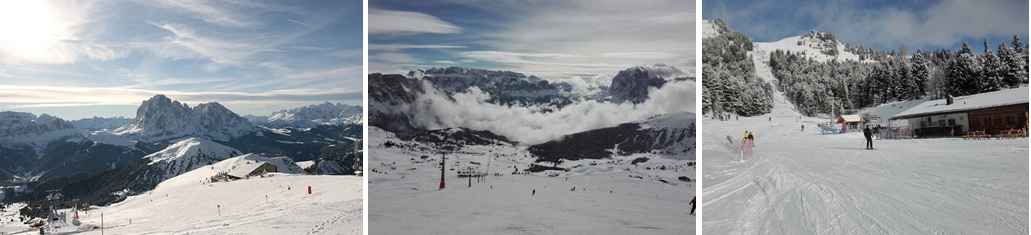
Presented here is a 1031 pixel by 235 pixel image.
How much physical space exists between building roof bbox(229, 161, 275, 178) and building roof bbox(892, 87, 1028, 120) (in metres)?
5.95

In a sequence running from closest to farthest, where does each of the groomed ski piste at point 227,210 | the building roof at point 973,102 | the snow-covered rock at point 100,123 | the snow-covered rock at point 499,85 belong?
the building roof at point 973,102 → the snow-covered rock at point 499,85 → the snow-covered rock at point 100,123 → the groomed ski piste at point 227,210

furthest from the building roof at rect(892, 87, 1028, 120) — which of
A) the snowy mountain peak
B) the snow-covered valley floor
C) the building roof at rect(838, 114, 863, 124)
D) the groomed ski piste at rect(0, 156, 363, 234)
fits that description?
the snowy mountain peak

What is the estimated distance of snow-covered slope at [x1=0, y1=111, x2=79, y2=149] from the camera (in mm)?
3076

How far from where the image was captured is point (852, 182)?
2.62 m

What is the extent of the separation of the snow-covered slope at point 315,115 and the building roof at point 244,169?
147 centimetres

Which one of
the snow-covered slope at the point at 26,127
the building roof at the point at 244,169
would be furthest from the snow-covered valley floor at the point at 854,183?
the building roof at the point at 244,169

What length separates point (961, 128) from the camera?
2.77 meters

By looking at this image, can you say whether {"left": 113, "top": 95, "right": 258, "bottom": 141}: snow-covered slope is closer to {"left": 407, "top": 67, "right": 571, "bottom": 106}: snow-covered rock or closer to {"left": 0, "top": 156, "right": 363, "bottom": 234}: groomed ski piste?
{"left": 0, "top": 156, "right": 363, "bottom": 234}: groomed ski piste

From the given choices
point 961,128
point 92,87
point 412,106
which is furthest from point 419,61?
point 961,128

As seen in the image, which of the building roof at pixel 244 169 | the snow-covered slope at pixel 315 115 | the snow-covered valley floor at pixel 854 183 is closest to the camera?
the snow-covered valley floor at pixel 854 183

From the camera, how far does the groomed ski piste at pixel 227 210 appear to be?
365cm

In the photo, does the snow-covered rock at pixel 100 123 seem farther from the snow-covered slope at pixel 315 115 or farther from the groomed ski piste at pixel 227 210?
the snow-covered slope at pixel 315 115

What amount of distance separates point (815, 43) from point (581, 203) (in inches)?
67.4

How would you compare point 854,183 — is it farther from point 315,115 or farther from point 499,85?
point 315,115
